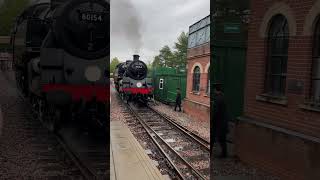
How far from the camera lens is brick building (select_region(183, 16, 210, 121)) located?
2605 millimetres

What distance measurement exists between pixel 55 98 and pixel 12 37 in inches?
20.9

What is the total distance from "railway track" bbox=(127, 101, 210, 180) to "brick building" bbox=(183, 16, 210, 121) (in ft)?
2.91

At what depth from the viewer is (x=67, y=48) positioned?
2.32 m

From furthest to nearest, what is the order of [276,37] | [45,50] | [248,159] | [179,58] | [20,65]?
[179,58], [248,159], [20,65], [45,50], [276,37]

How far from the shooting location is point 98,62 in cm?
232

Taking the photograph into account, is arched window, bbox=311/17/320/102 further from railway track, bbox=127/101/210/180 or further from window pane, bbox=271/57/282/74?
railway track, bbox=127/101/210/180

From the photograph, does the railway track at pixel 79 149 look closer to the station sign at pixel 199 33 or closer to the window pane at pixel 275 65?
the station sign at pixel 199 33

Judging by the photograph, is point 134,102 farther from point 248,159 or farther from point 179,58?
point 248,159

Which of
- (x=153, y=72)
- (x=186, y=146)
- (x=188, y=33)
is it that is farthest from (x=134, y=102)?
(x=188, y=33)

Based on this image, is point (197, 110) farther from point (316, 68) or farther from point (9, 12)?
point (9, 12)

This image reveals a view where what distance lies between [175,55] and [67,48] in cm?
90

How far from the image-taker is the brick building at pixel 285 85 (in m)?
1.92

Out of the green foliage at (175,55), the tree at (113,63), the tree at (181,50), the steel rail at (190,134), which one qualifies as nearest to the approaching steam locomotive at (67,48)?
the tree at (113,63)

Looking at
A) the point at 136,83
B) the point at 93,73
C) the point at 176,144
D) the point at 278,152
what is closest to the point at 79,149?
the point at 93,73
